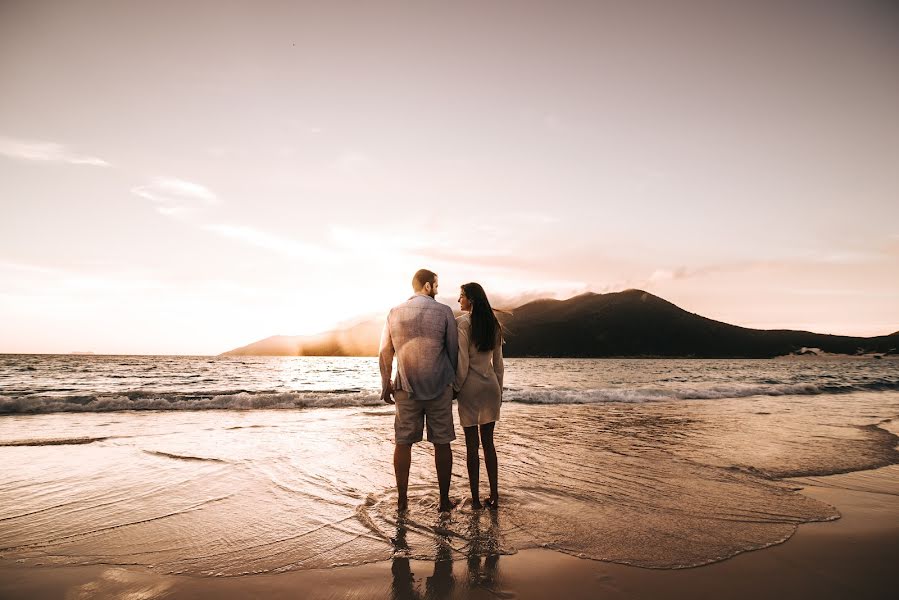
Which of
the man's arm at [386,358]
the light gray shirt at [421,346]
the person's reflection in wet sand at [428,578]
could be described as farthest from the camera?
the man's arm at [386,358]

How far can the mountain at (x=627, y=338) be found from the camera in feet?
477

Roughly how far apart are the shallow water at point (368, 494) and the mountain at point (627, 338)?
395 ft

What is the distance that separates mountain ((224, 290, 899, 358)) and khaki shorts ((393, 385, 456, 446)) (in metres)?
126

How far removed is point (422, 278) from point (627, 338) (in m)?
168

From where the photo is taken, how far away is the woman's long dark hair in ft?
17.4

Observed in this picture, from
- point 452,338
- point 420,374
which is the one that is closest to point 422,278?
A: point 452,338

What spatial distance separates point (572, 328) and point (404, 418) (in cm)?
17161

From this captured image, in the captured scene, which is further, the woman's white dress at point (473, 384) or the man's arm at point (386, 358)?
the woman's white dress at point (473, 384)

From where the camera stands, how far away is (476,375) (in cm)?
534

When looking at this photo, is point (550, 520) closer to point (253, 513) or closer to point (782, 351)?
point (253, 513)

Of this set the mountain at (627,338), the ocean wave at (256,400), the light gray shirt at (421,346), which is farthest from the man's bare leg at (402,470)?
the mountain at (627,338)

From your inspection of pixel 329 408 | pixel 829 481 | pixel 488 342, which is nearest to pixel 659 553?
pixel 488 342

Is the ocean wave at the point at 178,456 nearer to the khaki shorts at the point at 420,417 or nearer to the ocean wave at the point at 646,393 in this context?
the khaki shorts at the point at 420,417

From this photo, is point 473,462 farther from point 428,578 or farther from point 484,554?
point 428,578
